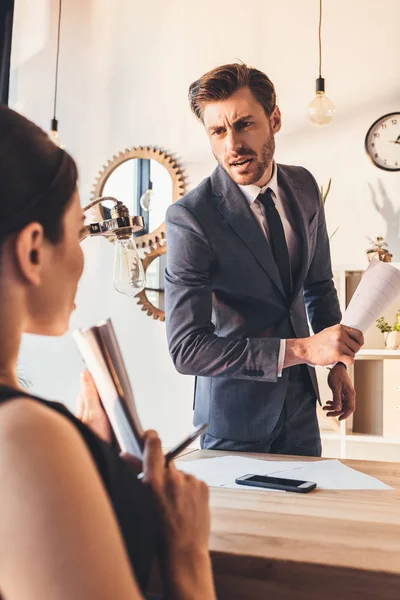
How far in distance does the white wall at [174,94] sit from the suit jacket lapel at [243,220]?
1821 millimetres

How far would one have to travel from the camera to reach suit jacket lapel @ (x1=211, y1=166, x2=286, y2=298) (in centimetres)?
175

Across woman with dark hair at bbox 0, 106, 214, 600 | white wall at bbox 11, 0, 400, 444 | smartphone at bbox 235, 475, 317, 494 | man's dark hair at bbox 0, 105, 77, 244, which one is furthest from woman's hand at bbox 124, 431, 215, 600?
white wall at bbox 11, 0, 400, 444

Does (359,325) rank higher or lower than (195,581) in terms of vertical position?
higher

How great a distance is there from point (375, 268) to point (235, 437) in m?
0.56

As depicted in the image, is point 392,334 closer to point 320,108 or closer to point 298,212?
point 320,108

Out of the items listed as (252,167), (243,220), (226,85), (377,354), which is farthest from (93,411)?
(377,354)

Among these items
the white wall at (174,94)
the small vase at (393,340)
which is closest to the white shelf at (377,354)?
the small vase at (393,340)

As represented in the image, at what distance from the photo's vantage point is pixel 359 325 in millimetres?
1565

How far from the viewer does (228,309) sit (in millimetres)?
1780

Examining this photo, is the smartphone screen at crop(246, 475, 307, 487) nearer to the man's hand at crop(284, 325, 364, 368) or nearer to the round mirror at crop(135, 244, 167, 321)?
the man's hand at crop(284, 325, 364, 368)

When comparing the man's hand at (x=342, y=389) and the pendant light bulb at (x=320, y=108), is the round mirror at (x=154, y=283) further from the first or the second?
the man's hand at (x=342, y=389)

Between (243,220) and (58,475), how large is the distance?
135 centimetres

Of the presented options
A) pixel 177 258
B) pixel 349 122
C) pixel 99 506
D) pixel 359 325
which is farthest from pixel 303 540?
pixel 349 122

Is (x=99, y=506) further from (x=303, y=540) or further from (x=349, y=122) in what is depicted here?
(x=349, y=122)
